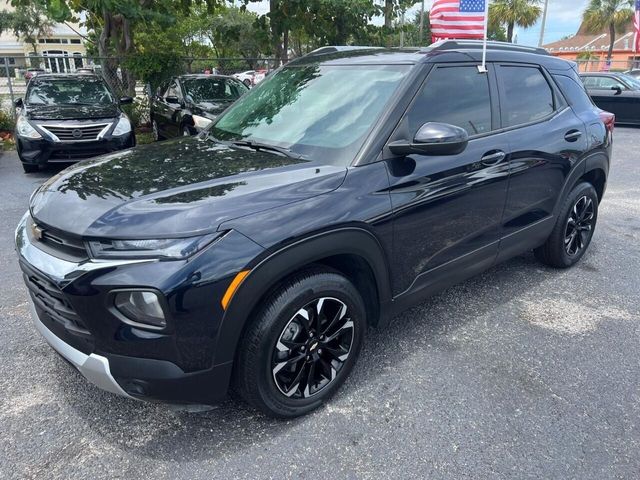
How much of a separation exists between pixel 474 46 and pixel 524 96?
1.88ft

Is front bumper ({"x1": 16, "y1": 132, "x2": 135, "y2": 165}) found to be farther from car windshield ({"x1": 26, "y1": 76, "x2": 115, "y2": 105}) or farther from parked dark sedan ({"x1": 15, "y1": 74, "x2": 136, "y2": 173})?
car windshield ({"x1": 26, "y1": 76, "x2": 115, "y2": 105})

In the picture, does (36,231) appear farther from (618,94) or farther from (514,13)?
(514,13)

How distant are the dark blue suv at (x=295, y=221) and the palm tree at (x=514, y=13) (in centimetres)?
3890

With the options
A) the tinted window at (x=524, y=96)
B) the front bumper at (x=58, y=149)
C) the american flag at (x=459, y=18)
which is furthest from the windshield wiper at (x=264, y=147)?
the front bumper at (x=58, y=149)

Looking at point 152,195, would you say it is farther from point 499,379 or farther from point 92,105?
A: point 92,105

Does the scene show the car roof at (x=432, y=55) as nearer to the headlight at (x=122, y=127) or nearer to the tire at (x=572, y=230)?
the tire at (x=572, y=230)

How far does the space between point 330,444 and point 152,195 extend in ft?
4.75

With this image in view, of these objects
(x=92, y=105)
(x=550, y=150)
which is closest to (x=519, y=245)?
(x=550, y=150)

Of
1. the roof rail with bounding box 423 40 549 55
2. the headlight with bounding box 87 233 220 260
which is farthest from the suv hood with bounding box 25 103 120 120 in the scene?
the headlight with bounding box 87 233 220 260

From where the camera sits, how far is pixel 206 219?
7.16 feet

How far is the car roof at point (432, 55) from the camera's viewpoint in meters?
3.21

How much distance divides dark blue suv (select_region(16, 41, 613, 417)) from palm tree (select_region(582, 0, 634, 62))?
147 ft

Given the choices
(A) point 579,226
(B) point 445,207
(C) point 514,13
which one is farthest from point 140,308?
(C) point 514,13

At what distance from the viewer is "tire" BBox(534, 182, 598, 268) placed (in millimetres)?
4299
